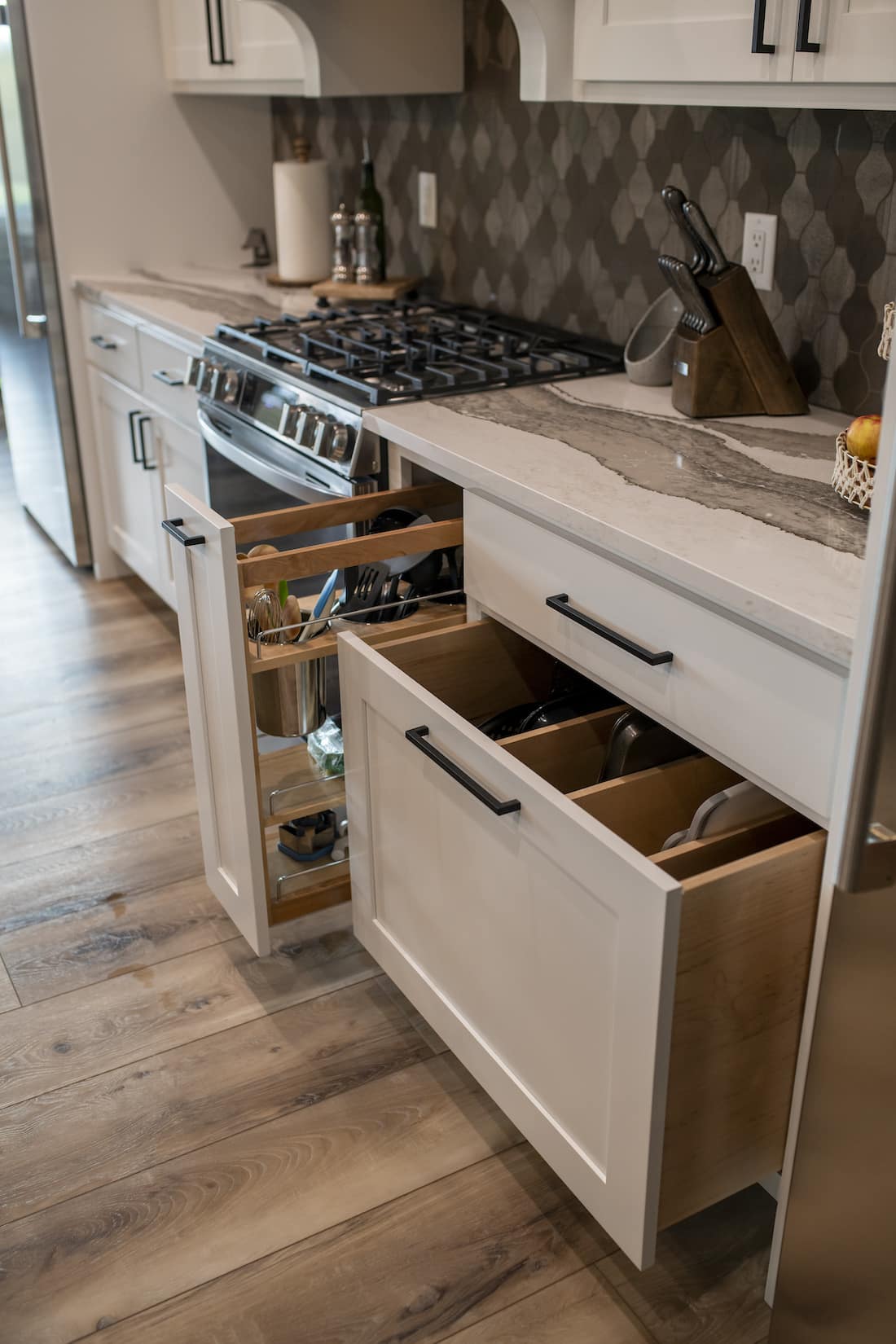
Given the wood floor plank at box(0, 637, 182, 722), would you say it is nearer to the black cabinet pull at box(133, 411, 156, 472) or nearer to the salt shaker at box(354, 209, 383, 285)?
the black cabinet pull at box(133, 411, 156, 472)

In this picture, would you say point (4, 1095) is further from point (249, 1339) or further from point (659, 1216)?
point (659, 1216)

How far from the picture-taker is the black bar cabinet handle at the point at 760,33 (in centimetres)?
144

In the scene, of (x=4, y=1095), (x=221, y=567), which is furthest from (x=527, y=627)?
(x=4, y=1095)

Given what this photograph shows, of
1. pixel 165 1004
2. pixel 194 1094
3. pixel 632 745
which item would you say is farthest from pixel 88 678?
pixel 632 745

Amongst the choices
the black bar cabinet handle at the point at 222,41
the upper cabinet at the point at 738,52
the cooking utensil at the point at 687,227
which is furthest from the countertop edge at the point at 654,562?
the black bar cabinet handle at the point at 222,41

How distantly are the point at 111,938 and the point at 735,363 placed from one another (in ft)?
4.59

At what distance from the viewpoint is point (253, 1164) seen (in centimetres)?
166

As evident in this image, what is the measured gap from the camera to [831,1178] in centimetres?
127

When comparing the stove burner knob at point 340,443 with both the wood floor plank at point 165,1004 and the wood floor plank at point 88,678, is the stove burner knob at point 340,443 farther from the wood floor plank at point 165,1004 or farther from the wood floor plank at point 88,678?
the wood floor plank at point 88,678

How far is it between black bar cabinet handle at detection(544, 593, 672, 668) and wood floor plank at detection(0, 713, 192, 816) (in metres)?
1.39

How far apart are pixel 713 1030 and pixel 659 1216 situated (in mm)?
221

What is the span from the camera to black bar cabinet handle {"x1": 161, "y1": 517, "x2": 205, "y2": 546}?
1697mm

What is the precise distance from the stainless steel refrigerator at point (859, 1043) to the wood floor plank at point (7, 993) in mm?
1246

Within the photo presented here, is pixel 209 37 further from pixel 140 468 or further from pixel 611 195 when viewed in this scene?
pixel 611 195
